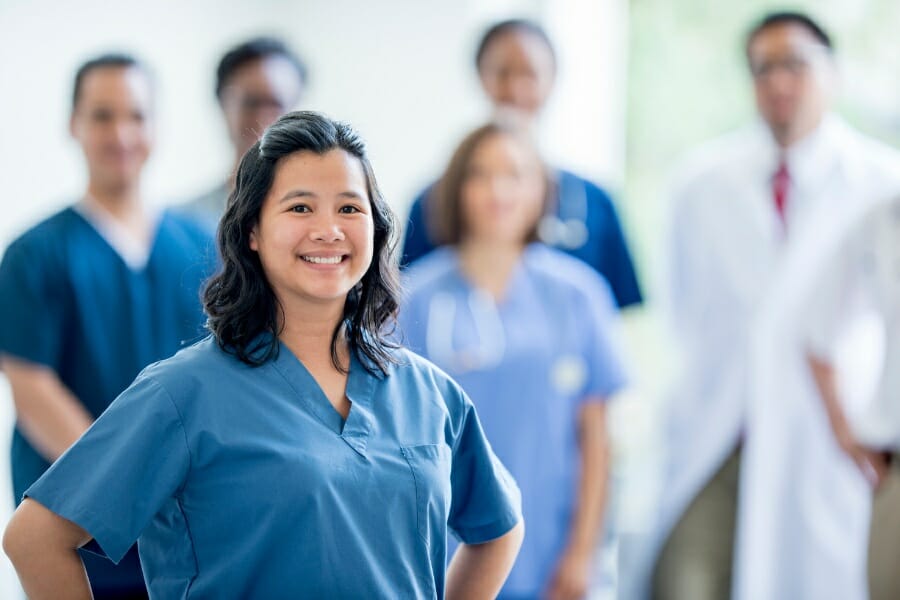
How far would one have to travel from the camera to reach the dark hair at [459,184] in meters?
2.28

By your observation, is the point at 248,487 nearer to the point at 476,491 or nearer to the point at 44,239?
the point at 476,491

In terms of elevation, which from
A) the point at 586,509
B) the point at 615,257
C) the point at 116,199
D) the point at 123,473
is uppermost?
the point at 116,199

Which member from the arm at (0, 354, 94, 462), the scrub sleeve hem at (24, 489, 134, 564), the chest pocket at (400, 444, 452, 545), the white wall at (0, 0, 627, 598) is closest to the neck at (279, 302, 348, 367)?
the chest pocket at (400, 444, 452, 545)

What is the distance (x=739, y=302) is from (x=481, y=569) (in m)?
1.60

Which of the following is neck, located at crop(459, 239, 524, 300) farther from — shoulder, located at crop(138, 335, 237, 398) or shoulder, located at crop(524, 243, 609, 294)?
shoulder, located at crop(138, 335, 237, 398)

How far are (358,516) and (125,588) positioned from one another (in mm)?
584

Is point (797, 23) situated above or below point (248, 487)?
above

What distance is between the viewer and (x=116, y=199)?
200 centimetres

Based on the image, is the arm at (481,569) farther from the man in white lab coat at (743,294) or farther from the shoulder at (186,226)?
the man in white lab coat at (743,294)

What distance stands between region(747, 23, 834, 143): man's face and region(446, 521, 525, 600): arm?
1.65 metres

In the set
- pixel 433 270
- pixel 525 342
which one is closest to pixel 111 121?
pixel 433 270

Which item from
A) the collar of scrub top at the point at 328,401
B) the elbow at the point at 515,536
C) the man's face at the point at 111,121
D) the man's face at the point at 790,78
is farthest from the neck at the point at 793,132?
the collar of scrub top at the point at 328,401

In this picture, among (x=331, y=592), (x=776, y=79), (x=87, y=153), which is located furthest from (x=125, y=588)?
(x=776, y=79)

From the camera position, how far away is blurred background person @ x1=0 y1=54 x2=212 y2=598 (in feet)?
6.00
